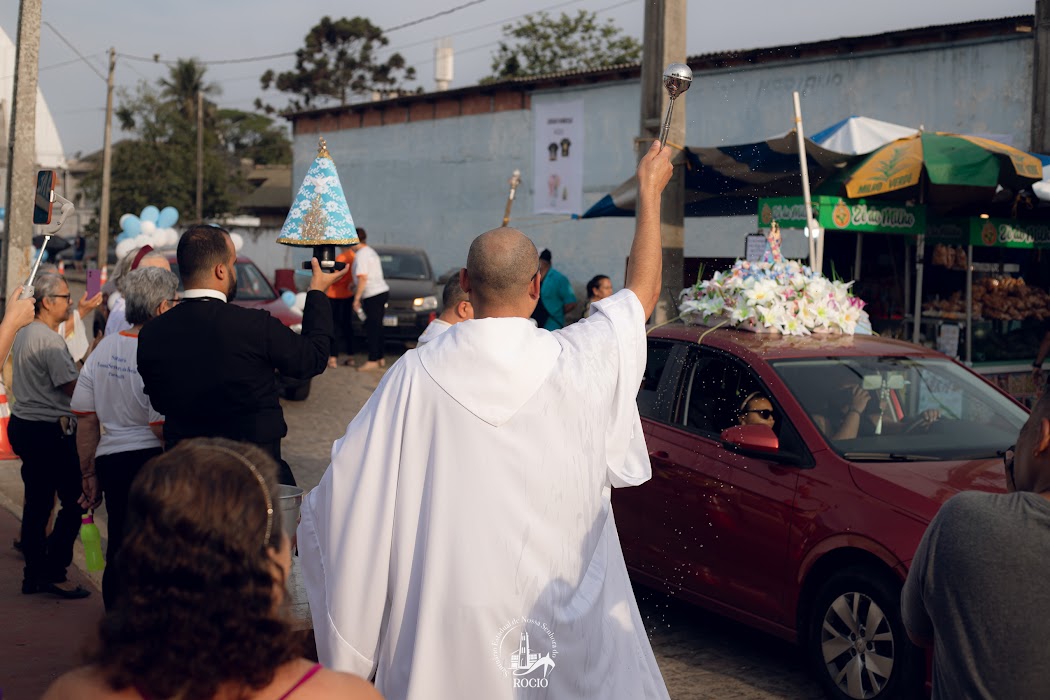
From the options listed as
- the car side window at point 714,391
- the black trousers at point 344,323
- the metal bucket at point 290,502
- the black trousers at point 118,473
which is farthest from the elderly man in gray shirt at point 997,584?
the black trousers at point 344,323

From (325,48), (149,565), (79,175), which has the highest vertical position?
(325,48)

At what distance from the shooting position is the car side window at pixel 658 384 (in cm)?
671

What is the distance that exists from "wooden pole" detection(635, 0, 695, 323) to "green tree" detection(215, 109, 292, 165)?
61738 mm

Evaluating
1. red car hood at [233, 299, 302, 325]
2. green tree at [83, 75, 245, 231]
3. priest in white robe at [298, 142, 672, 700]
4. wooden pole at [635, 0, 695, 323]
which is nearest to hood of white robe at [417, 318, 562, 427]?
priest in white robe at [298, 142, 672, 700]

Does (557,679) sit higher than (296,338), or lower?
lower

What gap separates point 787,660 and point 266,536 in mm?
4835

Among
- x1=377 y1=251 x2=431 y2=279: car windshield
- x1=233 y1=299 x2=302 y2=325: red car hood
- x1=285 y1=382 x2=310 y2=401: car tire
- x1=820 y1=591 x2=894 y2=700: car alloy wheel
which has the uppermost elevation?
x1=377 y1=251 x2=431 y2=279: car windshield

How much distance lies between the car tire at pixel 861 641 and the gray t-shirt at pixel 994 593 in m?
2.72

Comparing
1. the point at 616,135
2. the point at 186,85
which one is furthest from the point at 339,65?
the point at 616,135

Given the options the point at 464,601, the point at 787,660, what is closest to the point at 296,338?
the point at 464,601

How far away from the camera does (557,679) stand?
9.98 feet

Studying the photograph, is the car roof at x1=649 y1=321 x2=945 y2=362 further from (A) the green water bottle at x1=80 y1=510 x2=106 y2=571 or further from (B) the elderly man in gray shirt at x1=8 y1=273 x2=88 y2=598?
(B) the elderly man in gray shirt at x1=8 y1=273 x2=88 y2=598

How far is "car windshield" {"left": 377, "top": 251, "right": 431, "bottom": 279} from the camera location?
772 inches

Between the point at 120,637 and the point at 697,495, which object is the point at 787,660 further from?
the point at 120,637
